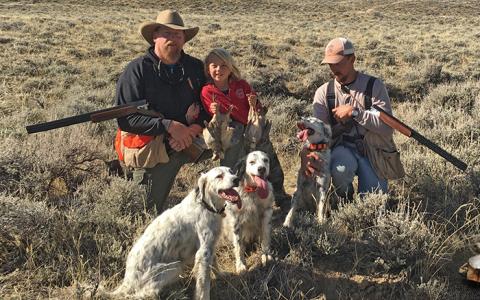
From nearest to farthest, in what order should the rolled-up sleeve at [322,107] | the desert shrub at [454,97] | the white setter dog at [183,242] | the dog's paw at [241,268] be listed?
the white setter dog at [183,242] → the dog's paw at [241,268] → the rolled-up sleeve at [322,107] → the desert shrub at [454,97]

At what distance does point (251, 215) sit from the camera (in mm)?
4234

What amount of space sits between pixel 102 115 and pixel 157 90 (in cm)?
72

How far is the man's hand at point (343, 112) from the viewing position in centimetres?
464

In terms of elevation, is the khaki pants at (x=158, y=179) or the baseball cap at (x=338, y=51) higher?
the baseball cap at (x=338, y=51)

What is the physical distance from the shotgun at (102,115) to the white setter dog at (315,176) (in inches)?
66.1

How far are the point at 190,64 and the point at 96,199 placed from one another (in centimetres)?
181

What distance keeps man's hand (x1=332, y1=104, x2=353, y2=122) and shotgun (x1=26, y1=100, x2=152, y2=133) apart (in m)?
2.01

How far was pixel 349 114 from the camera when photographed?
15.2 ft

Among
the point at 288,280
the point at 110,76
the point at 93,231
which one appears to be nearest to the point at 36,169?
the point at 93,231

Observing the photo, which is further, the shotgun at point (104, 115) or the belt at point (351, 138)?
the belt at point (351, 138)

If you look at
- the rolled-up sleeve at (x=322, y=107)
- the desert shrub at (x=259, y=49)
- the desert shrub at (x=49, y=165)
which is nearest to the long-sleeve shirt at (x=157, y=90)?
the desert shrub at (x=49, y=165)

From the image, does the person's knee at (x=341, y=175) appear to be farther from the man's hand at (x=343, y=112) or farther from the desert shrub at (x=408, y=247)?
the desert shrub at (x=408, y=247)

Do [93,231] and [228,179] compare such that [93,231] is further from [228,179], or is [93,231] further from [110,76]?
[110,76]

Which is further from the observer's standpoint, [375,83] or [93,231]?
[375,83]
